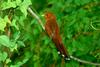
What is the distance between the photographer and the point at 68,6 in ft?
12.0

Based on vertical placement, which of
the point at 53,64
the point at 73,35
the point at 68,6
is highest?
the point at 68,6

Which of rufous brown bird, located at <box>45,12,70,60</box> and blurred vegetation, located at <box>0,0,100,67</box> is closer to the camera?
rufous brown bird, located at <box>45,12,70,60</box>

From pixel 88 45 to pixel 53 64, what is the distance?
1.34ft

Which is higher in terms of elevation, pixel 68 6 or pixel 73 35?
pixel 68 6

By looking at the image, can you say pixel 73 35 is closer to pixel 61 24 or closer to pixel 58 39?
pixel 61 24

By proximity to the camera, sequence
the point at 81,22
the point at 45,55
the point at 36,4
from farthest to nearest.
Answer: the point at 36,4 < the point at 45,55 < the point at 81,22

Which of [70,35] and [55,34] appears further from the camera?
[70,35]

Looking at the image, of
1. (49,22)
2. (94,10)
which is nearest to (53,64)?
(94,10)

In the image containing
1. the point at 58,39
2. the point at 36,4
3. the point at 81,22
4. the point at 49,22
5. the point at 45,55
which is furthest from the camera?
the point at 36,4

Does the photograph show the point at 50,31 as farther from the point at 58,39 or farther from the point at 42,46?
the point at 42,46

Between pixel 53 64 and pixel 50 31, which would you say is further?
pixel 53 64

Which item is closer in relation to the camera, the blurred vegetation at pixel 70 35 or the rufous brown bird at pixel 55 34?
the rufous brown bird at pixel 55 34

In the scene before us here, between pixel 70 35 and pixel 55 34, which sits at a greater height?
pixel 55 34

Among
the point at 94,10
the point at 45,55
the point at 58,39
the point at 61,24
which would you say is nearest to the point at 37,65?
the point at 45,55
